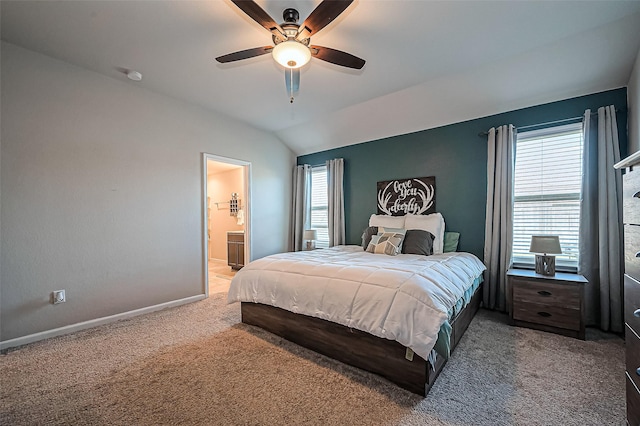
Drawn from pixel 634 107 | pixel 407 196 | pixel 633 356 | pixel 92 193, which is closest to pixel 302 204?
pixel 407 196

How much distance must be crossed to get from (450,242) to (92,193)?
4.33 meters

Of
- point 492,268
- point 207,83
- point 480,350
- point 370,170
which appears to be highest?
point 207,83

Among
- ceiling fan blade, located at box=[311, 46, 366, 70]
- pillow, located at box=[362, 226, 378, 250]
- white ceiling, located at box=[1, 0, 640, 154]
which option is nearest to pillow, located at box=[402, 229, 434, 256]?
pillow, located at box=[362, 226, 378, 250]

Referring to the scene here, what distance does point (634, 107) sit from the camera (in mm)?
2459

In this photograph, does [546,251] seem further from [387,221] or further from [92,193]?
[92,193]

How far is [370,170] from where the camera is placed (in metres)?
4.56

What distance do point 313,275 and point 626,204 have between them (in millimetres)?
1901

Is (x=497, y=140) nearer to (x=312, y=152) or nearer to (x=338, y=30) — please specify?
(x=338, y=30)

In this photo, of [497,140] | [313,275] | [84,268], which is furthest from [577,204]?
[84,268]

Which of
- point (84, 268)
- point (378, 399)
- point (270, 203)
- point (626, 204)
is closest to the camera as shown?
point (626, 204)

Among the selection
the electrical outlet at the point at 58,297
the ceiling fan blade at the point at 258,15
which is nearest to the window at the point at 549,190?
the ceiling fan blade at the point at 258,15

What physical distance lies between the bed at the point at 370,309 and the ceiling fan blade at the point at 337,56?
1.68 m

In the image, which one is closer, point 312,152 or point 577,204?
point 577,204

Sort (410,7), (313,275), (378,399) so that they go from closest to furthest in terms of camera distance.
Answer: (378,399), (410,7), (313,275)
